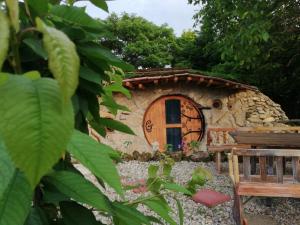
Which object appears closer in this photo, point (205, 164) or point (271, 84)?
point (205, 164)

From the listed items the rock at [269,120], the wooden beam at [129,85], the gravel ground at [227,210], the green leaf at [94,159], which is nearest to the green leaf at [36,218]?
the green leaf at [94,159]

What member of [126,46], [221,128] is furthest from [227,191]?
[126,46]

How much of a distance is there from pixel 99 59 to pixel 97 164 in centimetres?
31

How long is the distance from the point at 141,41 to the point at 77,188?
24275mm

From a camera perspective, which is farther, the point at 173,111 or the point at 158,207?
the point at 173,111

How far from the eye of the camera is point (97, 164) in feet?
1.59

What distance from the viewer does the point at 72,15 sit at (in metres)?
0.67

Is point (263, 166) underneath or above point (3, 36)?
underneath

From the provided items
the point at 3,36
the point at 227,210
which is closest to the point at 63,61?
the point at 3,36

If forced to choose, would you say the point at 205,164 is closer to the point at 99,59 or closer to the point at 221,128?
the point at 221,128

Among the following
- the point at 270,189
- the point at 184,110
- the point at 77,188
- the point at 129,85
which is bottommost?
the point at 270,189

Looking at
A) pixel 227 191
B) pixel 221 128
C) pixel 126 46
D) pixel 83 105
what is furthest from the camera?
pixel 126 46

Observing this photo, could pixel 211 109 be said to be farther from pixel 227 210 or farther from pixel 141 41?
pixel 141 41

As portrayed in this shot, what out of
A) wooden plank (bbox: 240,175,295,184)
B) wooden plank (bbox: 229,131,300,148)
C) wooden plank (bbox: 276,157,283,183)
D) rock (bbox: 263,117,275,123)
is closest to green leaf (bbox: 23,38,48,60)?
wooden plank (bbox: 276,157,283,183)
